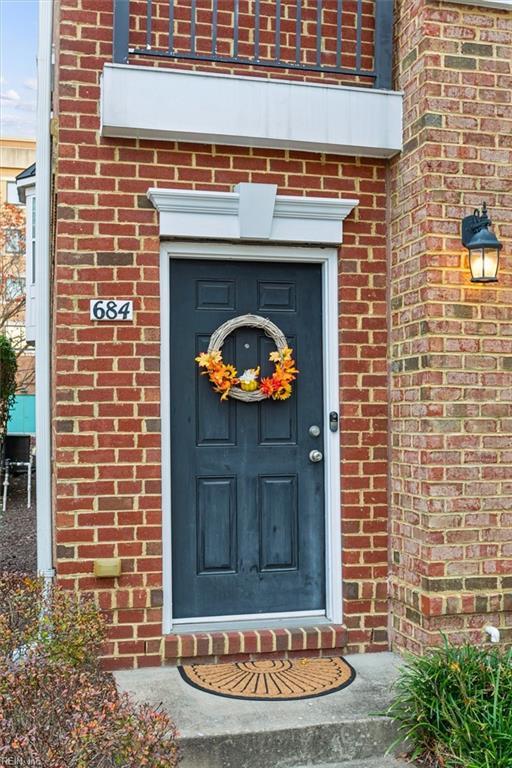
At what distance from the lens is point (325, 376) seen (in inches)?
175

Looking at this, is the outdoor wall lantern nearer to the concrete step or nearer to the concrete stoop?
the concrete stoop

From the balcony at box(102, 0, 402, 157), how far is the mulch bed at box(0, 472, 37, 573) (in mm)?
4272

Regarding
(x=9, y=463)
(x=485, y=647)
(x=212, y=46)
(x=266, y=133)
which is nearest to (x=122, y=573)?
(x=485, y=647)

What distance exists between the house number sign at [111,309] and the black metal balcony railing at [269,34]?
130 cm

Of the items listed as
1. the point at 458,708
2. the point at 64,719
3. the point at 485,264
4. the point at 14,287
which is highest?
the point at 14,287

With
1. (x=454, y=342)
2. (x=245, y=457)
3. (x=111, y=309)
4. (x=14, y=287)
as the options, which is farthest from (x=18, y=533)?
(x=14, y=287)

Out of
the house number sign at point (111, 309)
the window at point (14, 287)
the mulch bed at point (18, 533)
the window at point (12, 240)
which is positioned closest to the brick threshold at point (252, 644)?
the house number sign at point (111, 309)

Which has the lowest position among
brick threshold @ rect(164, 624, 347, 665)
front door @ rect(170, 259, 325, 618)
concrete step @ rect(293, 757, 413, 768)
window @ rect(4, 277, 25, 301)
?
concrete step @ rect(293, 757, 413, 768)

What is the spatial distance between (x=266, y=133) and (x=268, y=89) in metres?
0.25

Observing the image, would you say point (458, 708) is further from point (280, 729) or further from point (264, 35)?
point (264, 35)

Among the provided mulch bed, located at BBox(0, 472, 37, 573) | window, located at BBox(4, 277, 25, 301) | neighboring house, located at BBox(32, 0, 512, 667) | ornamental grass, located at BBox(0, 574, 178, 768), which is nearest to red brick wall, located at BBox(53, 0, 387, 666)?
neighboring house, located at BBox(32, 0, 512, 667)

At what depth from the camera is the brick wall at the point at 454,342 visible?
397 centimetres

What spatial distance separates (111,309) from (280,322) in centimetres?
99

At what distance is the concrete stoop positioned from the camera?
10.9ft
